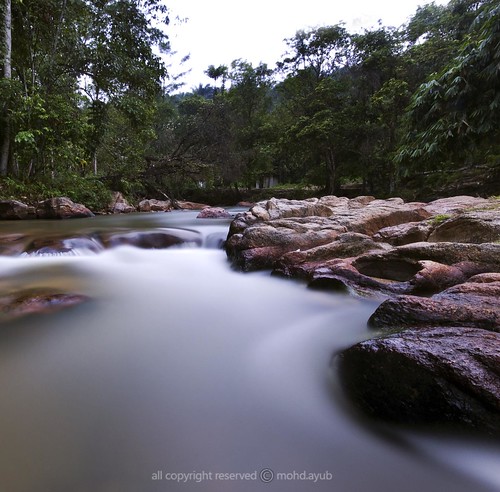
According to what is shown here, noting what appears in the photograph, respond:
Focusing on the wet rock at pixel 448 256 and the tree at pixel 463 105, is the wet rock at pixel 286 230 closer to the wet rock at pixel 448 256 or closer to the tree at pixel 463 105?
the wet rock at pixel 448 256

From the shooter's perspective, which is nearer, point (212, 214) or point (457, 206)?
point (457, 206)

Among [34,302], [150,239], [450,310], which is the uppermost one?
[450,310]

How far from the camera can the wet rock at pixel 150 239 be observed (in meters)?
6.07

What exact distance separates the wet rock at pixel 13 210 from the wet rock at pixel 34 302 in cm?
782

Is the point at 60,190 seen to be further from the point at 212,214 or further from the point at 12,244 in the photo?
the point at 12,244

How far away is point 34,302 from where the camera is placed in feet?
9.22

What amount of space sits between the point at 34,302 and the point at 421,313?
3.16m

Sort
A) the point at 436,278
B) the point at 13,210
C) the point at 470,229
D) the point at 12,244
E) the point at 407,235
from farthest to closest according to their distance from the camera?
the point at 13,210
the point at 12,244
the point at 407,235
the point at 470,229
the point at 436,278

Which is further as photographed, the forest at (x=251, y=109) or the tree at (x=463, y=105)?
the forest at (x=251, y=109)

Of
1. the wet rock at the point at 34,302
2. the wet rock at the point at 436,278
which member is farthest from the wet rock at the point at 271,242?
the wet rock at the point at 34,302

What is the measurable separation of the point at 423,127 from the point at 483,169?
5.65 m

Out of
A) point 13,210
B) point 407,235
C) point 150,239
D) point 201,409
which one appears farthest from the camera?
point 13,210

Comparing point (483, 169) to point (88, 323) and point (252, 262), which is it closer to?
point (252, 262)

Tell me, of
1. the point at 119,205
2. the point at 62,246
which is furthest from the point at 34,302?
the point at 119,205
